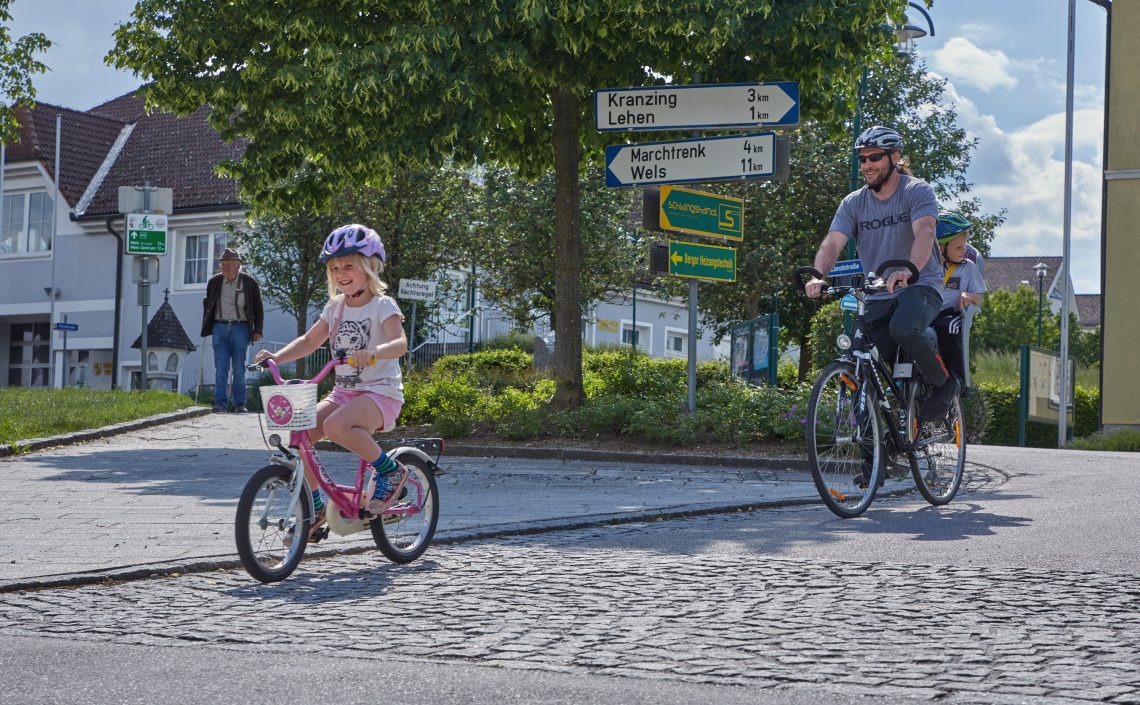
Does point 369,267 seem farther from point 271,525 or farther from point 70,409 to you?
point 70,409

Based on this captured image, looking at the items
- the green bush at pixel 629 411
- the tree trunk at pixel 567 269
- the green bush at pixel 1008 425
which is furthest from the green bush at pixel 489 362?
the tree trunk at pixel 567 269

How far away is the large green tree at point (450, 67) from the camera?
1413 cm

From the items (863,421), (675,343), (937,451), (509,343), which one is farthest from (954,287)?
(675,343)

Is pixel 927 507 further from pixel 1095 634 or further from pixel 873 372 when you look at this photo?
pixel 1095 634

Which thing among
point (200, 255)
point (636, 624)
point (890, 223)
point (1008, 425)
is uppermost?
point (200, 255)

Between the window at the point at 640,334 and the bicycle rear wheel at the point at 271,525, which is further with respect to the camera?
the window at the point at 640,334

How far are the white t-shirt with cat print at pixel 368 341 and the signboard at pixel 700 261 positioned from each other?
7816 mm

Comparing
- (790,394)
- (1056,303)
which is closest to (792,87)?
(790,394)

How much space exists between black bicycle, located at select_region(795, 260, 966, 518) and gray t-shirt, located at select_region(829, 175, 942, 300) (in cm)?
26

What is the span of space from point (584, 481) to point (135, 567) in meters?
5.14

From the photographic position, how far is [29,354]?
44062mm

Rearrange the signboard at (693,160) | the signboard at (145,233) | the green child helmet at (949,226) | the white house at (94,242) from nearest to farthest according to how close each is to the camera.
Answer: the green child helmet at (949,226) → the signboard at (693,160) → the signboard at (145,233) → the white house at (94,242)

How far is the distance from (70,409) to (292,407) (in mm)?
11390

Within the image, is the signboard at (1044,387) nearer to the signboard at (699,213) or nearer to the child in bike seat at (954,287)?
the signboard at (699,213)
